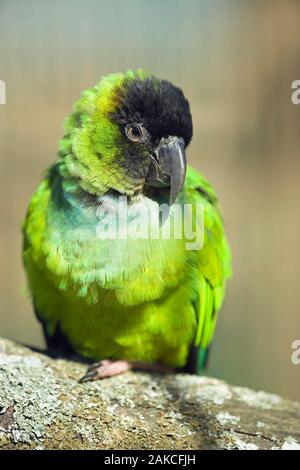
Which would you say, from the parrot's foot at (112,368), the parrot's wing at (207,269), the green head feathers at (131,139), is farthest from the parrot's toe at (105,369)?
the green head feathers at (131,139)

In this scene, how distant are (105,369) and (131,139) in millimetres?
946

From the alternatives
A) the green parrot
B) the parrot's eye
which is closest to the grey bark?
the green parrot

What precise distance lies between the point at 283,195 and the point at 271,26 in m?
1.60

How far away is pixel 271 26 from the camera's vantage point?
567 centimetres

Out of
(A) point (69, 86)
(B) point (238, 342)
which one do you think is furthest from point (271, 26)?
(B) point (238, 342)

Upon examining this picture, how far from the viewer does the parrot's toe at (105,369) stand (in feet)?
7.85

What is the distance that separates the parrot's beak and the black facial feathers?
0.03 m

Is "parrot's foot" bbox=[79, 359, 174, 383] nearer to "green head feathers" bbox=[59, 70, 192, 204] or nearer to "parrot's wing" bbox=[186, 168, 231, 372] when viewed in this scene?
"parrot's wing" bbox=[186, 168, 231, 372]

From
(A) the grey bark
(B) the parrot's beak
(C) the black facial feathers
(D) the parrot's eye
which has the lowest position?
(A) the grey bark

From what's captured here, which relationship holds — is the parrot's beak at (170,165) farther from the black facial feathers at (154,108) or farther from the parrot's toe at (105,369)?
the parrot's toe at (105,369)

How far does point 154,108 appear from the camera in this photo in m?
2.32

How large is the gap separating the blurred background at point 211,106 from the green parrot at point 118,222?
285 cm

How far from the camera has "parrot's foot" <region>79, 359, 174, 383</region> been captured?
241cm
